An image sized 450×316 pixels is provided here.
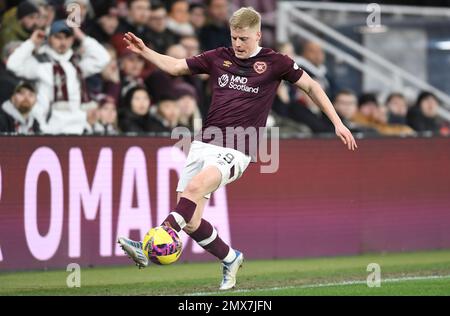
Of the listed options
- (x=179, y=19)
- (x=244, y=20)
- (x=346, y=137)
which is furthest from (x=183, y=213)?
(x=179, y=19)

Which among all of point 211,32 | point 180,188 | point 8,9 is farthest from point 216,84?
point 211,32

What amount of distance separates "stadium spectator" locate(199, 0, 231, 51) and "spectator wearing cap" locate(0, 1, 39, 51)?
3.81 meters

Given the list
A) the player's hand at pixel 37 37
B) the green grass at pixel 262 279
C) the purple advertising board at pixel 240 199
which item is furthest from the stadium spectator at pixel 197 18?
the green grass at pixel 262 279

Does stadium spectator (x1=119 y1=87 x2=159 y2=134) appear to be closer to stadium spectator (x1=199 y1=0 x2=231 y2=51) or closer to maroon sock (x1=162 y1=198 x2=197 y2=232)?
stadium spectator (x1=199 y1=0 x2=231 y2=51)

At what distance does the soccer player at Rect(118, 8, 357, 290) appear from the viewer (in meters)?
9.97

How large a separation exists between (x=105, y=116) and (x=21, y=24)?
167cm

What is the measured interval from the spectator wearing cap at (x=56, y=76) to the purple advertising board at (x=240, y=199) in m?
0.98

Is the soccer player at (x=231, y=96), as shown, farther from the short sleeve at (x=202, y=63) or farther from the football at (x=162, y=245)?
the football at (x=162, y=245)

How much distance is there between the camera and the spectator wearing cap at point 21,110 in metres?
13.3

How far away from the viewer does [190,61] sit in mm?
10453
